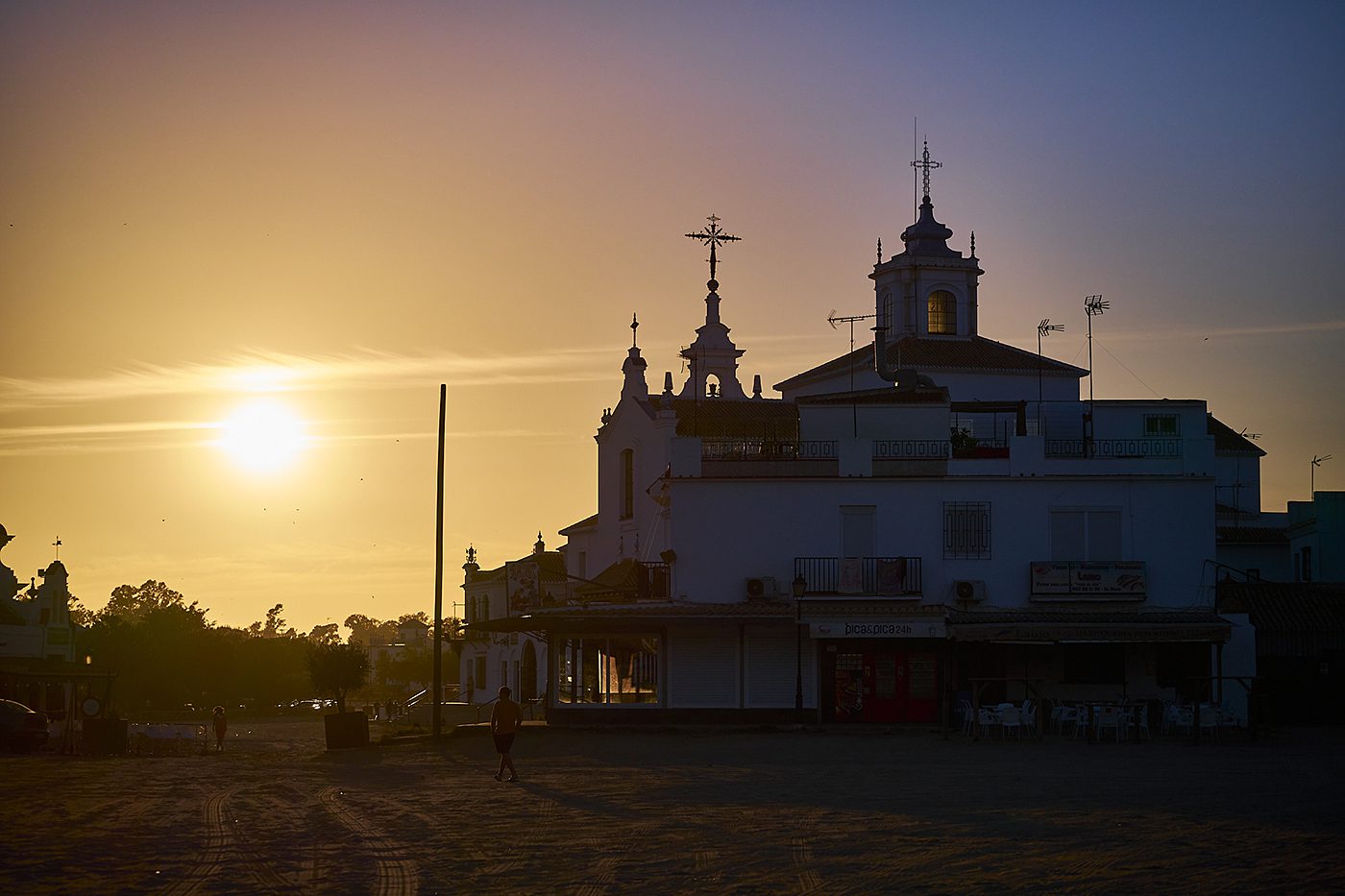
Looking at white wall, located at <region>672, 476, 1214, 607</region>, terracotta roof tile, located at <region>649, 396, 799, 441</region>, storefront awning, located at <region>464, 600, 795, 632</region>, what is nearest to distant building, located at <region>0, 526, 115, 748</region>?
storefront awning, located at <region>464, 600, 795, 632</region>

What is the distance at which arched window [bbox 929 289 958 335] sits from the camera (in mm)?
A: 65625

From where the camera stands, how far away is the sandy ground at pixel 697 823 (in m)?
15.6

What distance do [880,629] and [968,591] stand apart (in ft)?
9.97

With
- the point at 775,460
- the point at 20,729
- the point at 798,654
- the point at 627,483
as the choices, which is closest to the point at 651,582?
the point at 775,460

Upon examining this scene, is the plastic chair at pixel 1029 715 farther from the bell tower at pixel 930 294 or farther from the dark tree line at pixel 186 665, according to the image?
the dark tree line at pixel 186 665

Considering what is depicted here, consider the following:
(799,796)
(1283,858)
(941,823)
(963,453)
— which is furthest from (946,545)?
(1283,858)

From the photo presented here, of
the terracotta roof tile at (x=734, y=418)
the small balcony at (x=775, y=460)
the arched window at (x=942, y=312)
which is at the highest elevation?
the arched window at (x=942, y=312)

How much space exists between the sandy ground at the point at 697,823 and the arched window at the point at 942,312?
3474cm

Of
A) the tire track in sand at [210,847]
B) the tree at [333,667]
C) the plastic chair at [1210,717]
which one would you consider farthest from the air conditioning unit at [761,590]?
the tire track in sand at [210,847]

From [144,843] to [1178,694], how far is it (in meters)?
29.6

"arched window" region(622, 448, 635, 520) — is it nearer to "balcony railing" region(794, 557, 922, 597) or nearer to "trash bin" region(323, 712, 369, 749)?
"balcony railing" region(794, 557, 922, 597)

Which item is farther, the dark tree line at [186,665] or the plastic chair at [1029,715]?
the dark tree line at [186,665]

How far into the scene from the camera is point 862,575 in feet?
139

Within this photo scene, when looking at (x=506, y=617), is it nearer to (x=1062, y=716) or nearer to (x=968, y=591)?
(x=968, y=591)
